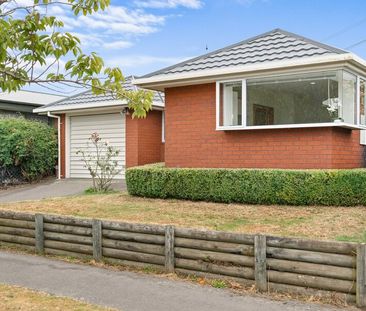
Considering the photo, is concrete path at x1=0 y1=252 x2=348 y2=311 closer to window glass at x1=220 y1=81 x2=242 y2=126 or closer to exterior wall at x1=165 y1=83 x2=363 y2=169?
exterior wall at x1=165 y1=83 x2=363 y2=169

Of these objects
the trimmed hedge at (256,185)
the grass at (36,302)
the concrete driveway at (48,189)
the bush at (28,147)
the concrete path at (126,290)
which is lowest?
the concrete path at (126,290)

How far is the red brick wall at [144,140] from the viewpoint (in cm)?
1684

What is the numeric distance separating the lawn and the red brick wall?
4.83m

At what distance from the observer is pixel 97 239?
709cm

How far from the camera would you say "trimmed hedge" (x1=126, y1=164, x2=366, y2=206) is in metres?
9.95

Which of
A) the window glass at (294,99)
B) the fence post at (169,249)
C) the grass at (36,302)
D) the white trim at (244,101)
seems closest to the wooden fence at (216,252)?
the fence post at (169,249)


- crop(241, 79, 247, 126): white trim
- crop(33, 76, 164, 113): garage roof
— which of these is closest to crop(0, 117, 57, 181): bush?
crop(33, 76, 164, 113): garage roof

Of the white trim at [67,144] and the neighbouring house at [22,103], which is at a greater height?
the neighbouring house at [22,103]

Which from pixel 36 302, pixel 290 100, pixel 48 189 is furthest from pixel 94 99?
pixel 36 302

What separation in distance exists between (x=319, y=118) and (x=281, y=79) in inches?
52.5

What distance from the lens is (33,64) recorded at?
5.38 meters

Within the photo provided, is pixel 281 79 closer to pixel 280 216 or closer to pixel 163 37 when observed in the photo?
pixel 280 216

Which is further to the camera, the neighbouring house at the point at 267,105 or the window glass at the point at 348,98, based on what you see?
the window glass at the point at 348,98

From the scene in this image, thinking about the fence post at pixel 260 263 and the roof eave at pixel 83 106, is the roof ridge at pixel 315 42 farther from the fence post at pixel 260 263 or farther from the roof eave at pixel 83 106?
the fence post at pixel 260 263
